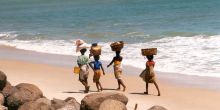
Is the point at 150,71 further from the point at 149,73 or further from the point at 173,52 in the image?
the point at 173,52

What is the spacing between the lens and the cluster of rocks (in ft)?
28.9

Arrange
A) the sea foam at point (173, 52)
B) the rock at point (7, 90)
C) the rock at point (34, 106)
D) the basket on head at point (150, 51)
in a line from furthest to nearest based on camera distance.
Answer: the sea foam at point (173, 52), the basket on head at point (150, 51), the rock at point (7, 90), the rock at point (34, 106)

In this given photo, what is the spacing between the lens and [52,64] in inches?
669

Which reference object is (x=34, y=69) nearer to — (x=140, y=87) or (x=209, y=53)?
(x=140, y=87)

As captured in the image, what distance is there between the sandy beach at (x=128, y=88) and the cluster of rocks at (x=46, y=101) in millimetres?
1290

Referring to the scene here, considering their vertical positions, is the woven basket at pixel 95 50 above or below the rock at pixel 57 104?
above

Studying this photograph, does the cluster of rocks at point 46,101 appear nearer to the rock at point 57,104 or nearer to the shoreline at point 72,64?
the rock at point 57,104

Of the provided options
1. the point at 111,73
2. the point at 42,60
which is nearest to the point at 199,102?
the point at 111,73

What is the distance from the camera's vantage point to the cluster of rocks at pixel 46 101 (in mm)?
8820

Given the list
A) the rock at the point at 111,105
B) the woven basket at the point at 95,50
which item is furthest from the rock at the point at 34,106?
the woven basket at the point at 95,50

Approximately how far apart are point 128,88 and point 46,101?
12.5ft

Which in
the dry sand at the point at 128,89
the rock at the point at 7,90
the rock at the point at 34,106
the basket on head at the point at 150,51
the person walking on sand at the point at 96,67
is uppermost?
the basket on head at the point at 150,51

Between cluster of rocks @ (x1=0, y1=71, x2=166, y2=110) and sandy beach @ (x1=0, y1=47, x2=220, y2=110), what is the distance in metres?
1.29

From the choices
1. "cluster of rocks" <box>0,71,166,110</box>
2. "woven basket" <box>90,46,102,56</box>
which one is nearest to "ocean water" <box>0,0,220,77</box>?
"woven basket" <box>90,46,102,56</box>
